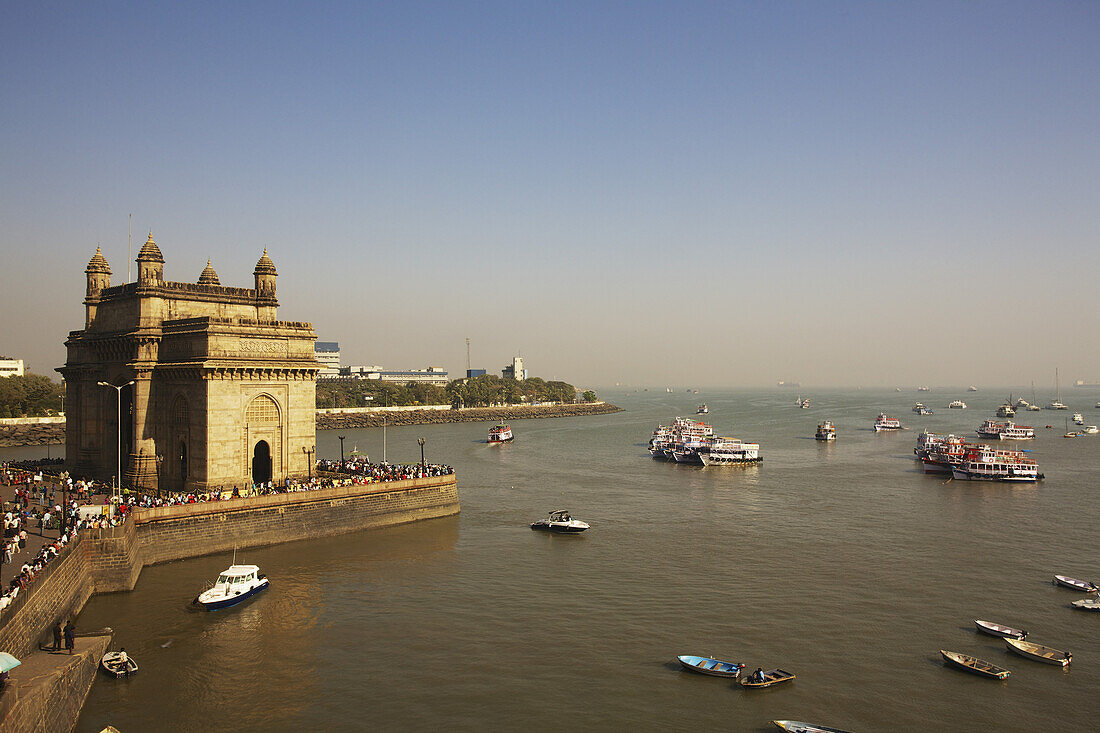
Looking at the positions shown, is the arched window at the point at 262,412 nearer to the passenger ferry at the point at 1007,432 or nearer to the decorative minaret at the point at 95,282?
the decorative minaret at the point at 95,282

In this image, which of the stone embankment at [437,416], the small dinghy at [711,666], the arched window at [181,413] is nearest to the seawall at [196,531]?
the arched window at [181,413]

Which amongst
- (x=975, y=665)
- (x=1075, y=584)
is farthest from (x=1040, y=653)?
(x=1075, y=584)

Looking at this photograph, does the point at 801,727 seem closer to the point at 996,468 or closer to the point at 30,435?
the point at 996,468

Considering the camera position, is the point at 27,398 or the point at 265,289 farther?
the point at 27,398

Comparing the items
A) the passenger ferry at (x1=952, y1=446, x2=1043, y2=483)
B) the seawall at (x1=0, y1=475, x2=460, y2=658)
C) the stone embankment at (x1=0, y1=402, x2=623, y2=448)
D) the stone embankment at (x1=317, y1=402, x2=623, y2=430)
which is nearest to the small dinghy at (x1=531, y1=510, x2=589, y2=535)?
the seawall at (x1=0, y1=475, x2=460, y2=658)

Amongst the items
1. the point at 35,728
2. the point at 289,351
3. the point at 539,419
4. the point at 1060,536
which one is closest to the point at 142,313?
the point at 289,351

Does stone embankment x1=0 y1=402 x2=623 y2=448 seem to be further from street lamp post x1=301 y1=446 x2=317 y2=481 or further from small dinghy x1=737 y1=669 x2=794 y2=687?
small dinghy x1=737 y1=669 x2=794 y2=687

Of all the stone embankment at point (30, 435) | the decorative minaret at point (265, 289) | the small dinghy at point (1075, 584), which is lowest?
the small dinghy at point (1075, 584)

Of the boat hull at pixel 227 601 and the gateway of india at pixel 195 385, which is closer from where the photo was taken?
the boat hull at pixel 227 601
